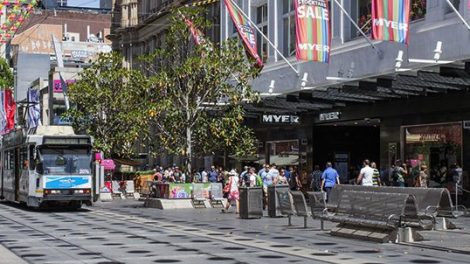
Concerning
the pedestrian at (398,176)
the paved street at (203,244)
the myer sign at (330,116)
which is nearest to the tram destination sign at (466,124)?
the pedestrian at (398,176)

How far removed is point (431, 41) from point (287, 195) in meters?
8.89

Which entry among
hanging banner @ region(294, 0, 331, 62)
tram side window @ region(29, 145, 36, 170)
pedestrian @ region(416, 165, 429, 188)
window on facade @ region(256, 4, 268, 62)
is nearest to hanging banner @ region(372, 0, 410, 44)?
hanging banner @ region(294, 0, 331, 62)

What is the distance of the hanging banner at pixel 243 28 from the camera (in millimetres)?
32237

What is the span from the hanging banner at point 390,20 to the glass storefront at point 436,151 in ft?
15.0

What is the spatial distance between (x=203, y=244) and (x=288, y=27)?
23385mm

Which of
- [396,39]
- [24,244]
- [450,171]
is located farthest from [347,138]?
[24,244]

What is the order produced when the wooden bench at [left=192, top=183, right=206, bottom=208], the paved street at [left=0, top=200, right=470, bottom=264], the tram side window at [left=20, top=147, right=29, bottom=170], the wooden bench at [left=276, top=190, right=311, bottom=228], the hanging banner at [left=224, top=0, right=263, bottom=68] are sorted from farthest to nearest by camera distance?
the wooden bench at [left=192, top=183, right=206, bottom=208]
the hanging banner at [left=224, top=0, right=263, bottom=68]
the tram side window at [left=20, top=147, right=29, bottom=170]
the wooden bench at [left=276, top=190, right=311, bottom=228]
the paved street at [left=0, top=200, right=470, bottom=264]

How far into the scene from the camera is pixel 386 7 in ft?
79.2

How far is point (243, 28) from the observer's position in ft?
107

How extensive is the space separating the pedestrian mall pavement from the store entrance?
1273cm

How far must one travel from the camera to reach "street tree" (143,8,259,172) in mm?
32281

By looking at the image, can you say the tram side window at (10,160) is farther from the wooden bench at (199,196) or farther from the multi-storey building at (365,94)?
the multi-storey building at (365,94)

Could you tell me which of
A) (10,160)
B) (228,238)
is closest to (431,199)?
(228,238)

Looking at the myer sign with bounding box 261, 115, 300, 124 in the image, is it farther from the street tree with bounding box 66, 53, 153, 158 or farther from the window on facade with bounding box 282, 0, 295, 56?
the street tree with bounding box 66, 53, 153, 158
